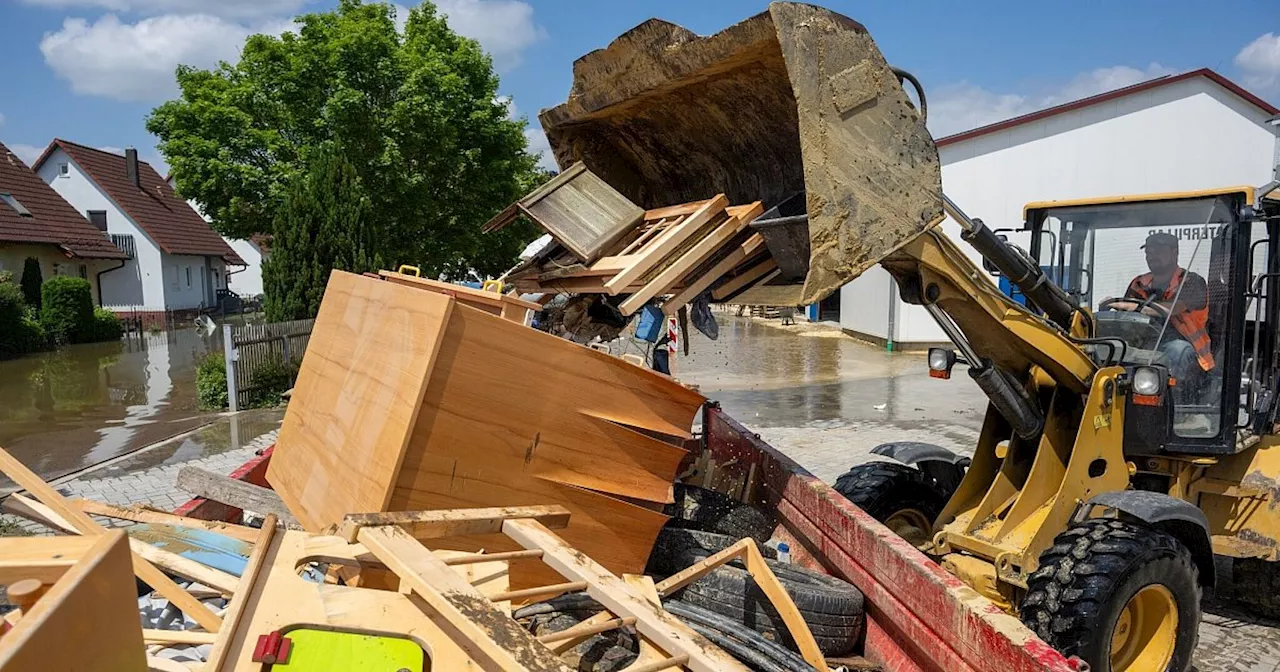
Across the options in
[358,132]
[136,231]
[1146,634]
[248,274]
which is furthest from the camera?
[248,274]

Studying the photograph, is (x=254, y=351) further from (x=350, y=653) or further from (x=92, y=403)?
(x=350, y=653)

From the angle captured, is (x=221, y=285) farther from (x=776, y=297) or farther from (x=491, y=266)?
(x=776, y=297)

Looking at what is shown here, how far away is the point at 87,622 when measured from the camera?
1266 millimetres

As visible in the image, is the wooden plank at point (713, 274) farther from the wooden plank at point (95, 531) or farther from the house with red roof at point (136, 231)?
the house with red roof at point (136, 231)

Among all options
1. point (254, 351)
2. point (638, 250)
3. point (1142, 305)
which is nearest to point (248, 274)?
point (254, 351)

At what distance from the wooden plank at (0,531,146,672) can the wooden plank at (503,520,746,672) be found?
1.34 meters

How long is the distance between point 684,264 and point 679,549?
1.39m

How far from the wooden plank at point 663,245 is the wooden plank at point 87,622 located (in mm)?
2124

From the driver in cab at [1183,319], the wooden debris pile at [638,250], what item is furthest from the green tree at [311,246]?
the driver in cab at [1183,319]

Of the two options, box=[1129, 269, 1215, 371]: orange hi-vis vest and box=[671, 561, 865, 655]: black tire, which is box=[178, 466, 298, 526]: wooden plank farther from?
box=[1129, 269, 1215, 371]: orange hi-vis vest

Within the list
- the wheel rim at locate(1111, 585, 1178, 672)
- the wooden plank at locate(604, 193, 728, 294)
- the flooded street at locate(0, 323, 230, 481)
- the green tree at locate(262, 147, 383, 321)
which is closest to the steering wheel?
the wheel rim at locate(1111, 585, 1178, 672)

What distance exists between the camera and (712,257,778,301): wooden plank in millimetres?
3760

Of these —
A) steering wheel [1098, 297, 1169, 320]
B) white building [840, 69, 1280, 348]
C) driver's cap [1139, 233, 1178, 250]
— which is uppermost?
white building [840, 69, 1280, 348]

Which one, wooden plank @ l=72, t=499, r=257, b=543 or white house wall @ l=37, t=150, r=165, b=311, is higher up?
white house wall @ l=37, t=150, r=165, b=311
